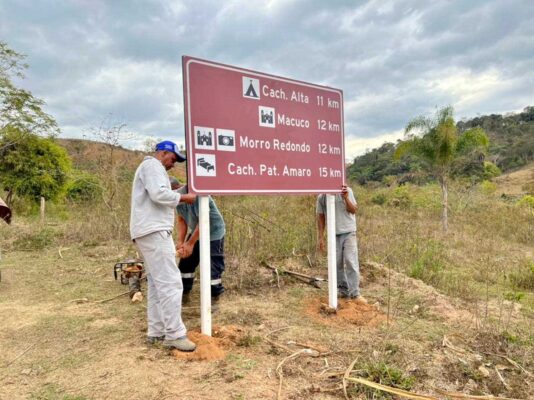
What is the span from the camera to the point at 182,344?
3.19m

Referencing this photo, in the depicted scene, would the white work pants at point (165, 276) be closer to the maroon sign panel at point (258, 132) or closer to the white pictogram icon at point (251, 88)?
the maroon sign panel at point (258, 132)

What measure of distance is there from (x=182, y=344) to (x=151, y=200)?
116 cm

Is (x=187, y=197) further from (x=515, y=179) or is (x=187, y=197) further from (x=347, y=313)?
(x=515, y=179)

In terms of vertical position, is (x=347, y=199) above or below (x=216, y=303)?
above

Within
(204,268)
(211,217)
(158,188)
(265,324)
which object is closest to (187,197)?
(158,188)

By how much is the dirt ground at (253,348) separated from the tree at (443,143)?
32.0 ft

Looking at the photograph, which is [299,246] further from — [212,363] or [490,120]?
[490,120]

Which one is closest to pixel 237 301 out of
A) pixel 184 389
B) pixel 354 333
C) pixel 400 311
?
pixel 354 333

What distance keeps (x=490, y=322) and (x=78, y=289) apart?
5058mm

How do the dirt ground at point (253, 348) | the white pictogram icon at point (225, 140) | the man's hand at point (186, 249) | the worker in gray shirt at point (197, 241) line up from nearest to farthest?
the dirt ground at point (253, 348), the white pictogram icon at point (225, 140), the man's hand at point (186, 249), the worker in gray shirt at point (197, 241)

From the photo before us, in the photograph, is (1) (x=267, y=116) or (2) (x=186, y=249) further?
(2) (x=186, y=249)

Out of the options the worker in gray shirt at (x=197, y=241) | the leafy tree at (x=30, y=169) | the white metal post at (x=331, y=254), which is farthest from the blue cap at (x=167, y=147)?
the leafy tree at (x=30, y=169)

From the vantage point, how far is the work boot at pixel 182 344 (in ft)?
10.4

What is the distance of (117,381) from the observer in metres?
2.75
